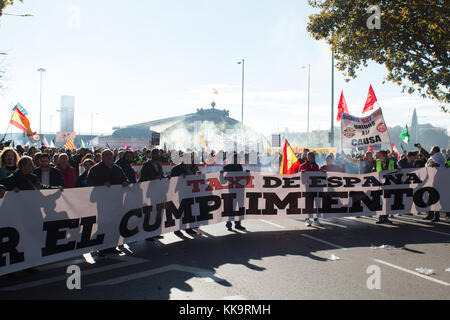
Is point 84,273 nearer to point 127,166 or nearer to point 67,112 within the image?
point 127,166

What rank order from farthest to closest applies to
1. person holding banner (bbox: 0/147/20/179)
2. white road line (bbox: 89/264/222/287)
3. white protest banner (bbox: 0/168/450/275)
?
person holding banner (bbox: 0/147/20/179) < white protest banner (bbox: 0/168/450/275) < white road line (bbox: 89/264/222/287)

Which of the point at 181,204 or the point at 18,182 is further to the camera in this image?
the point at 181,204

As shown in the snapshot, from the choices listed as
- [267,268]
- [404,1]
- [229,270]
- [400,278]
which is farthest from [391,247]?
[404,1]

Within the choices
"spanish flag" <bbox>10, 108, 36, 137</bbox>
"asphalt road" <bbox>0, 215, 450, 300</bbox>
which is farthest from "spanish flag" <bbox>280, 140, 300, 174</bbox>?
"spanish flag" <bbox>10, 108, 36, 137</bbox>

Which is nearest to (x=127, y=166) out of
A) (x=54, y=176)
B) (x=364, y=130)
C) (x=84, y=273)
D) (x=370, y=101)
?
(x=54, y=176)

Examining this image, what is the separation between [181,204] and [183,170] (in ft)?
3.80

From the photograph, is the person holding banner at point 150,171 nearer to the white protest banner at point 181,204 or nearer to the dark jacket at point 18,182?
the white protest banner at point 181,204

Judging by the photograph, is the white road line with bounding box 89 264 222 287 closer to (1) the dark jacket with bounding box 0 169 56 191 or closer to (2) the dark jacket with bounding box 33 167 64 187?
(1) the dark jacket with bounding box 0 169 56 191

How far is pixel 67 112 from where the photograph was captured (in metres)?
145

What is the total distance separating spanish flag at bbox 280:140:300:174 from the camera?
11.6 meters

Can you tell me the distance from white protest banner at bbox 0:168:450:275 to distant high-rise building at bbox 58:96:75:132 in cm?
14484
